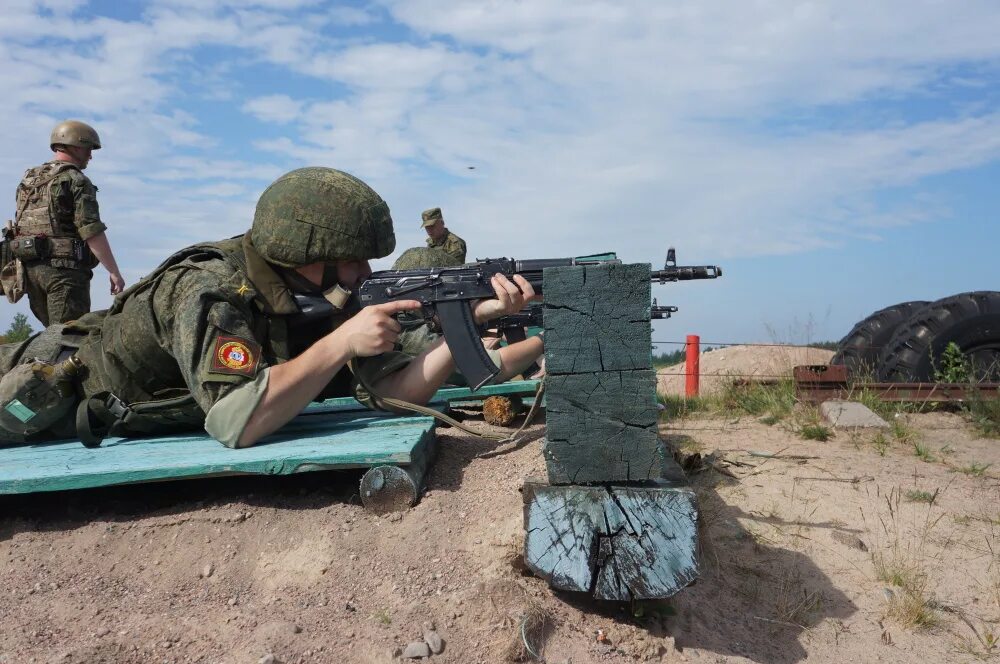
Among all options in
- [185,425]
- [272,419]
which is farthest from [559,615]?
[185,425]

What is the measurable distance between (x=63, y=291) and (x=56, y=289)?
2.0 inches

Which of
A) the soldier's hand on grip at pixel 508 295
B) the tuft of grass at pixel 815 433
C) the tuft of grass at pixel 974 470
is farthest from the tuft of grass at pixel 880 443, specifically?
the soldier's hand on grip at pixel 508 295

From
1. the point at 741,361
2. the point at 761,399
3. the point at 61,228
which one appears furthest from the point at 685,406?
the point at 741,361

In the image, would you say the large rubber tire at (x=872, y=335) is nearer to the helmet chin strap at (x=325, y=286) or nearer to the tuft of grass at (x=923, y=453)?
the tuft of grass at (x=923, y=453)

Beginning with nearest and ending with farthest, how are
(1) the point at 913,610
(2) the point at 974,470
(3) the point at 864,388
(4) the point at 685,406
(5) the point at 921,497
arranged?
1. (1) the point at 913,610
2. (5) the point at 921,497
3. (2) the point at 974,470
4. (3) the point at 864,388
5. (4) the point at 685,406

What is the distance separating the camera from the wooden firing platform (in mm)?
3168

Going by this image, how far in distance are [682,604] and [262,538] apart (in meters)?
1.59

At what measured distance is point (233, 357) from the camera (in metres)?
3.44

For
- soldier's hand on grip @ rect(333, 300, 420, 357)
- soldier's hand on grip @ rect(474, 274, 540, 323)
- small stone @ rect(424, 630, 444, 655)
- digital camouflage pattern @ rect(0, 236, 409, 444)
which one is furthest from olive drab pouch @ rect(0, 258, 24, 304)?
small stone @ rect(424, 630, 444, 655)

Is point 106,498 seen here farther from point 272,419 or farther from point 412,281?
point 412,281

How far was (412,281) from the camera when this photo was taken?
12.4ft

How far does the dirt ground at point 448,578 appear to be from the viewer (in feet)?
8.43

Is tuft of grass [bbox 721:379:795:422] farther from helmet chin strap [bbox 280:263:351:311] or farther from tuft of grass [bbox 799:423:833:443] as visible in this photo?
helmet chin strap [bbox 280:263:351:311]

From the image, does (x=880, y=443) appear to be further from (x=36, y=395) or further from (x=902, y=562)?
(x=36, y=395)
